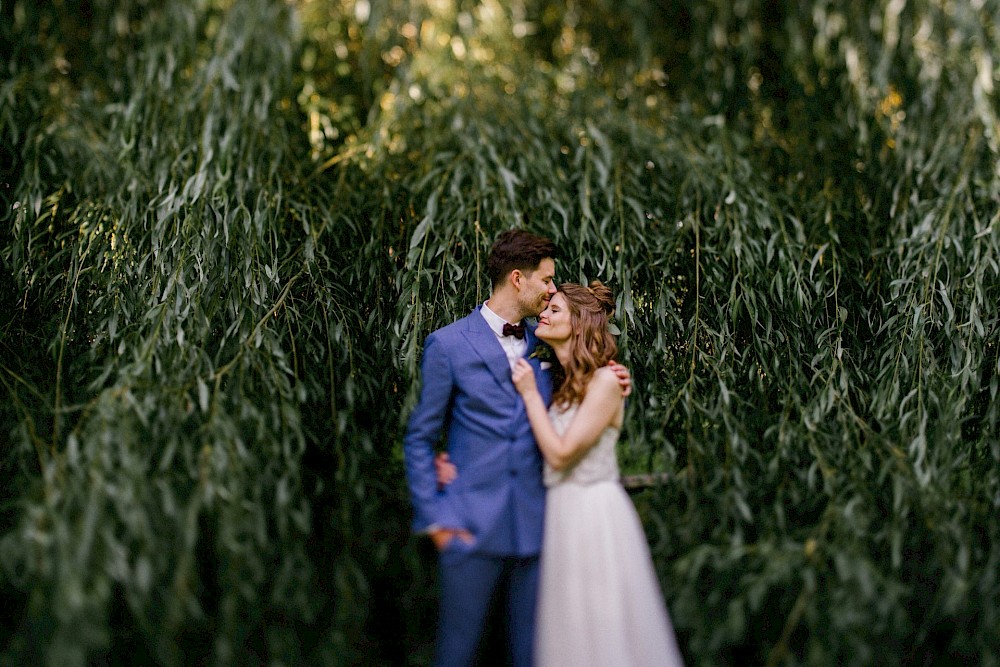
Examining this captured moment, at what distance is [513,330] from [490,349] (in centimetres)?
11

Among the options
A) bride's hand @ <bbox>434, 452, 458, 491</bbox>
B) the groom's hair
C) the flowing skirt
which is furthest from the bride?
bride's hand @ <bbox>434, 452, 458, 491</bbox>

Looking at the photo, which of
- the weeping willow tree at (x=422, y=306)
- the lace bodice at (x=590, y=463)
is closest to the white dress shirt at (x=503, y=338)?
the lace bodice at (x=590, y=463)

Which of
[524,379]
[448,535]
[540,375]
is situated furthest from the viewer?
[540,375]

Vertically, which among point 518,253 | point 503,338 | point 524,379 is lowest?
point 524,379

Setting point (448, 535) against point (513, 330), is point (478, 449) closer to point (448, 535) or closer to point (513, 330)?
point (448, 535)

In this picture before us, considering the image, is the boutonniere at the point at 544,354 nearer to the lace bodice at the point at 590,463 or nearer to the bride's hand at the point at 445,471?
the lace bodice at the point at 590,463

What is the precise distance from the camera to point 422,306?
2.63m

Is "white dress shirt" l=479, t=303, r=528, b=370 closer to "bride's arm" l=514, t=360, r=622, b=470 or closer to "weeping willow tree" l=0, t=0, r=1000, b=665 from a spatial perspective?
"bride's arm" l=514, t=360, r=622, b=470

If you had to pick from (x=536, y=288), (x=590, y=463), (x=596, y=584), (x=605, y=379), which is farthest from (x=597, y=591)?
(x=536, y=288)

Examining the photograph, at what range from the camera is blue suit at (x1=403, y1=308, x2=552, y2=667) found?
207cm

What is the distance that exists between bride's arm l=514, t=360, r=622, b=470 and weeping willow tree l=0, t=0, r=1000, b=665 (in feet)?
1.24

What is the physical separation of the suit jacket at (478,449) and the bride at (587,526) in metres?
0.05

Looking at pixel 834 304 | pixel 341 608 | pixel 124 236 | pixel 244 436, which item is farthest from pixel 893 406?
pixel 124 236

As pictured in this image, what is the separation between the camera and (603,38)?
3.97 metres
